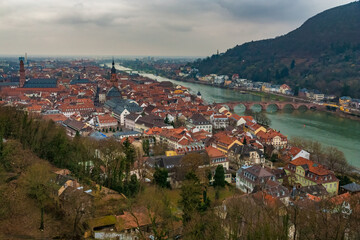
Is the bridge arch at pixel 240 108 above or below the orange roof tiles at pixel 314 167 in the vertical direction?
below

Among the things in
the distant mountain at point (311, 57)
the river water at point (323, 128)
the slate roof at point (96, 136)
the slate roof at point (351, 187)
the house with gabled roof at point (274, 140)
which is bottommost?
the river water at point (323, 128)

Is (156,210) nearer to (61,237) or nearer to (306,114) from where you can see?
(61,237)

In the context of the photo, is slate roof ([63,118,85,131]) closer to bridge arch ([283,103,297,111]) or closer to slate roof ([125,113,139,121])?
slate roof ([125,113,139,121])

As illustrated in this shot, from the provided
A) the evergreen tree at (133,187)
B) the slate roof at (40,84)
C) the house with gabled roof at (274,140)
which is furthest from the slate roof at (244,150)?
the slate roof at (40,84)

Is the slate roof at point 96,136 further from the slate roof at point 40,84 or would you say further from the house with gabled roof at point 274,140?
the slate roof at point 40,84

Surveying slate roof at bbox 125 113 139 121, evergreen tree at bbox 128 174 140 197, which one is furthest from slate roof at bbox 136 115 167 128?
evergreen tree at bbox 128 174 140 197

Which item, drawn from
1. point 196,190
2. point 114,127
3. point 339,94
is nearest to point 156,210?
point 196,190
